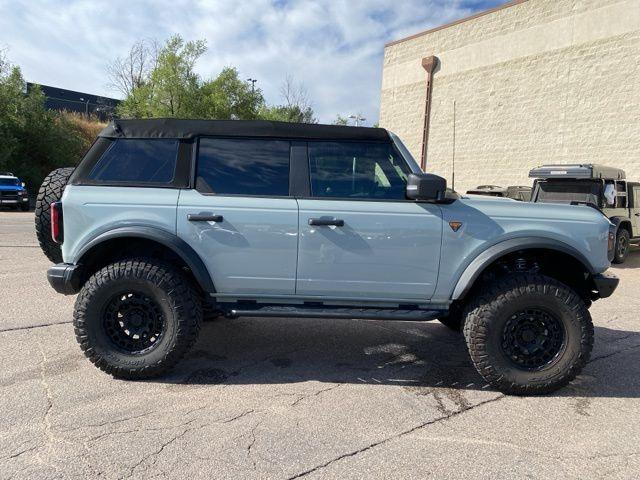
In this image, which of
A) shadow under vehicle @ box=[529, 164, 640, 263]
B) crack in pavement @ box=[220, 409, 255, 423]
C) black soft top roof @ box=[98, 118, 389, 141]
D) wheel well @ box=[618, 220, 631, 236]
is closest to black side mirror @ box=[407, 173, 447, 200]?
black soft top roof @ box=[98, 118, 389, 141]

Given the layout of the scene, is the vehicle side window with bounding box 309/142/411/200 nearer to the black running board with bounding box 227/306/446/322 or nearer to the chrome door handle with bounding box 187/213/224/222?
the chrome door handle with bounding box 187/213/224/222

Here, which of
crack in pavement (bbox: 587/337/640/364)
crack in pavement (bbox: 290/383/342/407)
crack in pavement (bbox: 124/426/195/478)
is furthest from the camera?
crack in pavement (bbox: 587/337/640/364)

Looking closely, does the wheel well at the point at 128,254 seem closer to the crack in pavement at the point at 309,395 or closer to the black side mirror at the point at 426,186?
the crack in pavement at the point at 309,395

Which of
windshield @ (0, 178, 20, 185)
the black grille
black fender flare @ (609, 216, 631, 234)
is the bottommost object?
the black grille

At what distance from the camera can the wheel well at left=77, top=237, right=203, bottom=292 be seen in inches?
148

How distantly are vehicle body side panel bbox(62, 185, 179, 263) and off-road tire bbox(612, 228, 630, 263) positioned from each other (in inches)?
401

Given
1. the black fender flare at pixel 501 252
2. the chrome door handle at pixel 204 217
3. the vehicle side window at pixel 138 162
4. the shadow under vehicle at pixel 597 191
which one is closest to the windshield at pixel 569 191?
the shadow under vehicle at pixel 597 191

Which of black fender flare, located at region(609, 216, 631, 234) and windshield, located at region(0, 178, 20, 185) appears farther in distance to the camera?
windshield, located at region(0, 178, 20, 185)

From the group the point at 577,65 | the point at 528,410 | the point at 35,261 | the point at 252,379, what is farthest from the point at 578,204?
the point at 577,65

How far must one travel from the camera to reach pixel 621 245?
34.7 ft

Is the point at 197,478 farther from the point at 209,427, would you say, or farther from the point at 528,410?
the point at 528,410

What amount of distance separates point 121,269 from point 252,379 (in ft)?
4.36

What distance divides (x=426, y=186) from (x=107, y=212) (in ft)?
7.90

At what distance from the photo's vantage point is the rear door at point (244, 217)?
361 cm
